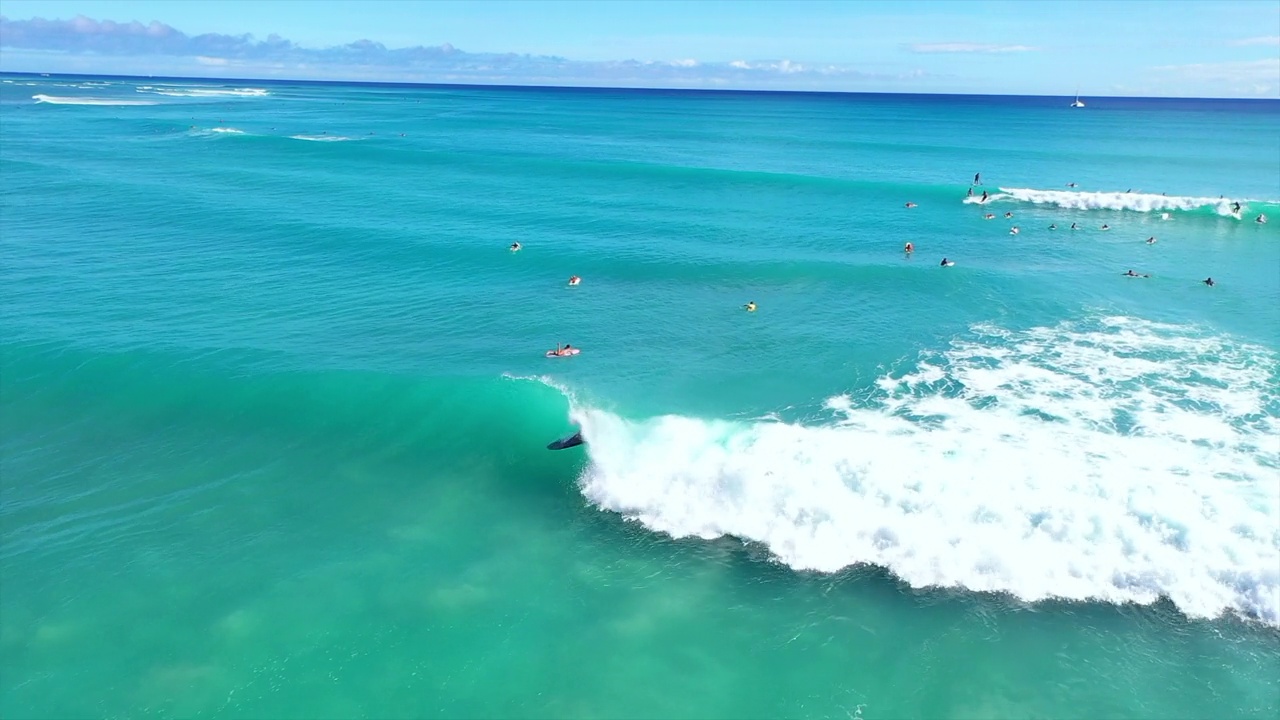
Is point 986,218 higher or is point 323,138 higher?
point 323,138

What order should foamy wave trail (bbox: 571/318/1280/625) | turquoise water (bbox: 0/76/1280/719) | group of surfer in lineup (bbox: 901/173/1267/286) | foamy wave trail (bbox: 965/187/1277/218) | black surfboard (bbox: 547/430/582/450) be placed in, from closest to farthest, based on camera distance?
turquoise water (bbox: 0/76/1280/719) → foamy wave trail (bbox: 571/318/1280/625) → black surfboard (bbox: 547/430/582/450) → group of surfer in lineup (bbox: 901/173/1267/286) → foamy wave trail (bbox: 965/187/1277/218)

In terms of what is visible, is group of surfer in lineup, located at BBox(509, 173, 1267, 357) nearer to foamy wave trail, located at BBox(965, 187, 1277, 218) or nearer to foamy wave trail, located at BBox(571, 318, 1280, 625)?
foamy wave trail, located at BBox(965, 187, 1277, 218)

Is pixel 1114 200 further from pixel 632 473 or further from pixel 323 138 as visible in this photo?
pixel 323 138

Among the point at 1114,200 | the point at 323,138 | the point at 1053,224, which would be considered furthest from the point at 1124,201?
the point at 323,138

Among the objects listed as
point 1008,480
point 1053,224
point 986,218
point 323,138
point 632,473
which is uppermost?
point 323,138

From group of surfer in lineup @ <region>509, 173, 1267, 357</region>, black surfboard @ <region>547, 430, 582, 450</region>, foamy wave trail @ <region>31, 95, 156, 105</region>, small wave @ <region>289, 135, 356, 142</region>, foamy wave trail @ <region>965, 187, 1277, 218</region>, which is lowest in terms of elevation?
black surfboard @ <region>547, 430, 582, 450</region>

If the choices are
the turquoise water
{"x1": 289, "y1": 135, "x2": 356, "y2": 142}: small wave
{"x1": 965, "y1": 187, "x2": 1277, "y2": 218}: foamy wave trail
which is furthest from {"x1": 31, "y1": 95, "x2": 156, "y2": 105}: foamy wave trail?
{"x1": 965, "y1": 187, "x2": 1277, "y2": 218}: foamy wave trail

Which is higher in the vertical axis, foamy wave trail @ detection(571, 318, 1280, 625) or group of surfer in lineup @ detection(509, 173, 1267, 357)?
group of surfer in lineup @ detection(509, 173, 1267, 357)

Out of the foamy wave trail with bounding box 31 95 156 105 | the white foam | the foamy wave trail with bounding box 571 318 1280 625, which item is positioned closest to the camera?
the foamy wave trail with bounding box 571 318 1280 625
